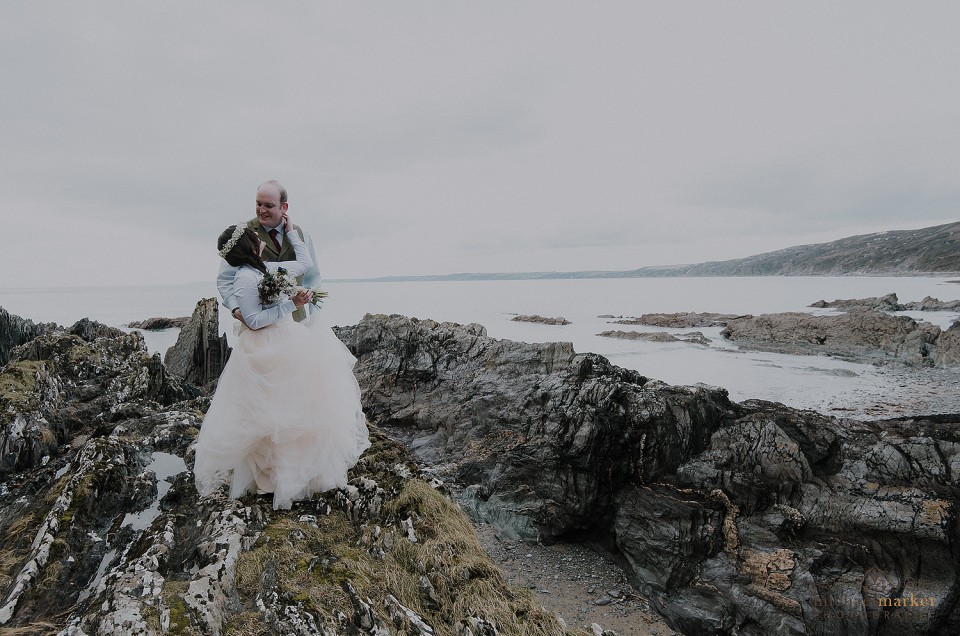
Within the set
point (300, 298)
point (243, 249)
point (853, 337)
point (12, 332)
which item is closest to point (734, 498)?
point (300, 298)

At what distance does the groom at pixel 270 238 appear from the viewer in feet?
13.0

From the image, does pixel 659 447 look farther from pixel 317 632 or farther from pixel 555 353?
pixel 317 632

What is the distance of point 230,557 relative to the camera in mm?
3473

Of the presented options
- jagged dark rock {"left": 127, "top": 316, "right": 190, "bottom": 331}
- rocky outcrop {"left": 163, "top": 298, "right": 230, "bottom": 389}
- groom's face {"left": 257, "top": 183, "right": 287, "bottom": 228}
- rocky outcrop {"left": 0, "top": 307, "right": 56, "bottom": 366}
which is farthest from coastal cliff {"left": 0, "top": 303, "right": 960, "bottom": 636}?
jagged dark rock {"left": 127, "top": 316, "right": 190, "bottom": 331}

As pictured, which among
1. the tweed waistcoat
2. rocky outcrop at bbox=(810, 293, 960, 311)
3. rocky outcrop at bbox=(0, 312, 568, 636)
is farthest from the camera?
rocky outcrop at bbox=(810, 293, 960, 311)

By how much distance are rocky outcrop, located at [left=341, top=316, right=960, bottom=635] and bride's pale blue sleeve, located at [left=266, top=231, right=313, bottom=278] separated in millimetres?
8100

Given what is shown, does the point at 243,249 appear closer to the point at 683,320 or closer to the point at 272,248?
the point at 272,248

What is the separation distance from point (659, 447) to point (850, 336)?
29322 mm

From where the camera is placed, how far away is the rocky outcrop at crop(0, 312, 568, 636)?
3.03 meters

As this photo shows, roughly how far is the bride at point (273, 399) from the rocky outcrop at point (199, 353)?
19.6 m

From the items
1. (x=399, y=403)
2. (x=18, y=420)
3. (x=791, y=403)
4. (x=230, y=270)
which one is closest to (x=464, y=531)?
(x=230, y=270)

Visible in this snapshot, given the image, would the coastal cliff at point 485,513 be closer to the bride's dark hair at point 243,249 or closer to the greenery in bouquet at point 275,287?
the greenery in bouquet at point 275,287

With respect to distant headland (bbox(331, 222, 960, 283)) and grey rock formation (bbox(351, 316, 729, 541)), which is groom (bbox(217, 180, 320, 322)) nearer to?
grey rock formation (bbox(351, 316, 729, 541))

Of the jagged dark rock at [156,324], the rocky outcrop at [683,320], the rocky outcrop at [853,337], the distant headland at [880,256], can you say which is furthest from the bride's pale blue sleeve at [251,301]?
the distant headland at [880,256]
